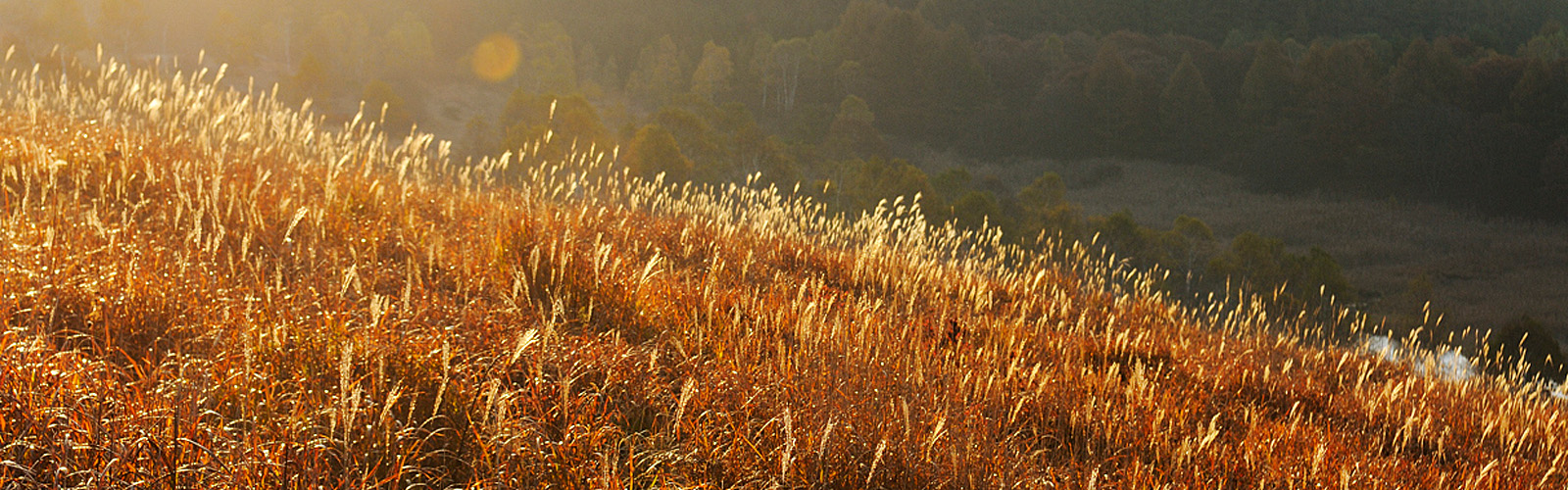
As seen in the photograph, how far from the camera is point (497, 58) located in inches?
2931

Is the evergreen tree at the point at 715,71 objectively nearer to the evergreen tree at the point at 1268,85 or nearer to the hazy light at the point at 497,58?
the hazy light at the point at 497,58

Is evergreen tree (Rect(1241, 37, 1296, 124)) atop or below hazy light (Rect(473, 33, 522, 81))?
atop

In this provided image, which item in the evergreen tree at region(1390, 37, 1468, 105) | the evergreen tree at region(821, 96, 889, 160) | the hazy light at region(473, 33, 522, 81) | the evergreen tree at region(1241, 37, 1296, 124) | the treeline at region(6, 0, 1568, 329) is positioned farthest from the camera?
the hazy light at region(473, 33, 522, 81)

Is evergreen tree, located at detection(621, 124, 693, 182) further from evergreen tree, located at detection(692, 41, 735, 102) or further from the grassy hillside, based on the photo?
evergreen tree, located at detection(692, 41, 735, 102)

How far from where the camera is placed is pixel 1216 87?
169 feet

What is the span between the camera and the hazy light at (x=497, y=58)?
72.1m

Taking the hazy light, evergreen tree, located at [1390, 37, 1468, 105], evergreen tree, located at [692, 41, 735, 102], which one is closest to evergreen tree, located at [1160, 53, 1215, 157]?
evergreen tree, located at [1390, 37, 1468, 105]

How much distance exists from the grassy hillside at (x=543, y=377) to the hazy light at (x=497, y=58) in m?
71.1

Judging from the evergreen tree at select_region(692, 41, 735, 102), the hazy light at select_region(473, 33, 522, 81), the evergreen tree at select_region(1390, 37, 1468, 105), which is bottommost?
the hazy light at select_region(473, 33, 522, 81)

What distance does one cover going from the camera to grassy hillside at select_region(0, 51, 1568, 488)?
6.32 feet

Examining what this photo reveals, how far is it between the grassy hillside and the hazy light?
71.1 meters

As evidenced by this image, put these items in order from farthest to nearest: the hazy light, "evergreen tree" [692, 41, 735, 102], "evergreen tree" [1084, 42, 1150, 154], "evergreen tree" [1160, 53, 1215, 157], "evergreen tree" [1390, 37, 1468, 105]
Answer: the hazy light
"evergreen tree" [692, 41, 735, 102]
"evergreen tree" [1084, 42, 1150, 154]
"evergreen tree" [1160, 53, 1215, 157]
"evergreen tree" [1390, 37, 1468, 105]

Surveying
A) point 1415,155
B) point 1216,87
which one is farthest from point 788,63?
point 1415,155

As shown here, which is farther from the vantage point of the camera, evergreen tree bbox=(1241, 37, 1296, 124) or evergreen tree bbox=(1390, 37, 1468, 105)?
evergreen tree bbox=(1241, 37, 1296, 124)
